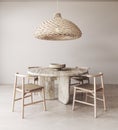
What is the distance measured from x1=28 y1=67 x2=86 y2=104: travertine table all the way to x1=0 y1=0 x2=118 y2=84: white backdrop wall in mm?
1677

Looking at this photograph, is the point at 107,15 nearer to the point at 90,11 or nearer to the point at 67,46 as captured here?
the point at 90,11

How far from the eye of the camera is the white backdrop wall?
5926 mm

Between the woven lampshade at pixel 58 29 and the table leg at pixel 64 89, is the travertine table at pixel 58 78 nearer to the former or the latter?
the table leg at pixel 64 89

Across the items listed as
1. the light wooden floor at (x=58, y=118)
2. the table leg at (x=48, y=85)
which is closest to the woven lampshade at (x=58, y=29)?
the table leg at (x=48, y=85)

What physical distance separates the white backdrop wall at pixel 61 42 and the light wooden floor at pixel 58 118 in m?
1.92

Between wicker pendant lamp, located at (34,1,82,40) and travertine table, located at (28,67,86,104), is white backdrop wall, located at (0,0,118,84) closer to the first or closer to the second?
travertine table, located at (28,67,86,104)

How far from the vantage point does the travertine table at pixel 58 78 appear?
12.5ft

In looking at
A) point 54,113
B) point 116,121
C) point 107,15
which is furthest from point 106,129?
point 107,15

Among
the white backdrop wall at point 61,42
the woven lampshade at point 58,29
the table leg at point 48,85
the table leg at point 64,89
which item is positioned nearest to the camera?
the woven lampshade at point 58,29

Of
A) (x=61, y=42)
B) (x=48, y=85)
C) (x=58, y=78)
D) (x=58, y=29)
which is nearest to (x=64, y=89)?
(x=58, y=78)

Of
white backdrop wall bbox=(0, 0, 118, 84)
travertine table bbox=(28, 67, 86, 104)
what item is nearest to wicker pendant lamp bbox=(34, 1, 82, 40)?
travertine table bbox=(28, 67, 86, 104)

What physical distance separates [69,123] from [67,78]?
1.07 m

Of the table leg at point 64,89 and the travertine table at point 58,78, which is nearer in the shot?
the travertine table at point 58,78

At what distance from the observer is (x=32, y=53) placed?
6066 millimetres
